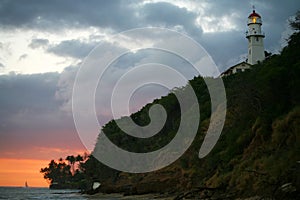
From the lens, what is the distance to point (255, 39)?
3521 inches

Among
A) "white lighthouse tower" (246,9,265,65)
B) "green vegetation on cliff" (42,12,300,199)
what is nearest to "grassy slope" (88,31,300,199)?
"green vegetation on cliff" (42,12,300,199)

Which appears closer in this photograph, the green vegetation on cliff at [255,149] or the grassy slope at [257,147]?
the green vegetation on cliff at [255,149]

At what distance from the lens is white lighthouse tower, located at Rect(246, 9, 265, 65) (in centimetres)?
8912

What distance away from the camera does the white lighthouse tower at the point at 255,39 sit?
8912 cm

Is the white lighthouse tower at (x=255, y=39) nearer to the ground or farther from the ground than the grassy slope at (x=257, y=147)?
farther from the ground

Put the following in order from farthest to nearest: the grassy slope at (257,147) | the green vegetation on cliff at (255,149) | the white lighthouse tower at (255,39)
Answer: the white lighthouse tower at (255,39)
the grassy slope at (257,147)
the green vegetation on cliff at (255,149)

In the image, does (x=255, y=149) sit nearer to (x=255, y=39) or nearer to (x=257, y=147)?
(x=257, y=147)

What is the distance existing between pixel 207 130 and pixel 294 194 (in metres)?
40.1

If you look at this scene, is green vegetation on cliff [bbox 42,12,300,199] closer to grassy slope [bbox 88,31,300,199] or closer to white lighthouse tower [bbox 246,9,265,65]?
grassy slope [bbox 88,31,300,199]

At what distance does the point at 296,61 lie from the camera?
42.2 metres

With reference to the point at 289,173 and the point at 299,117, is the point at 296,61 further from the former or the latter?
the point at 289,173

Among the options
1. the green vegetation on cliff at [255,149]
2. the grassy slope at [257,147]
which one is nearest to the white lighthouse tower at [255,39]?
the green vegetation on cliff at [255,149]

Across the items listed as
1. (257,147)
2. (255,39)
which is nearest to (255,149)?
(257,147)

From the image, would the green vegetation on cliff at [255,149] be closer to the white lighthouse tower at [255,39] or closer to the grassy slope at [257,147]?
the grassy slope at [257,147]
